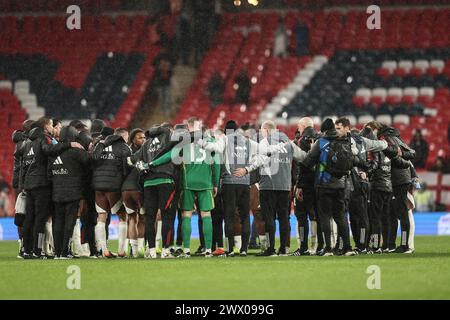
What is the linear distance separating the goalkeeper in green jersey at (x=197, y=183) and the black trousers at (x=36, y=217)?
216 centimetres

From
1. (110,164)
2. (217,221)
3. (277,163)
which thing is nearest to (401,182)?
(277,163)

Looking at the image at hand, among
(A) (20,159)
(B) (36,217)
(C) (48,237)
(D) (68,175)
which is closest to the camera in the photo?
(D) (68,175)

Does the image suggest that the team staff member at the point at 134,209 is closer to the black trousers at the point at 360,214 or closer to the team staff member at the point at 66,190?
the team staff member at the point at 66,190

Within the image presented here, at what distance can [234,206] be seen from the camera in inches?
696

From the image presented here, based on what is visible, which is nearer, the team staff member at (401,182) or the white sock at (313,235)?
the team staff member at (401,182)

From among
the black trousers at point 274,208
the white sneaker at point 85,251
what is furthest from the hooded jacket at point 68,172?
the black trousers at point 274,208

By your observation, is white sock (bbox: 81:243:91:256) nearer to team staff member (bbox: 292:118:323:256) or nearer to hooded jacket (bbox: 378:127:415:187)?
team staff member (bbox: 292:118:323:256)

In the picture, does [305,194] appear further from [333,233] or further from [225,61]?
[225,61]

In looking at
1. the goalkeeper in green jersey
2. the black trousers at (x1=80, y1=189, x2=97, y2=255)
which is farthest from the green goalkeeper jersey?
the black trousers at (x1=80, y1=189, x2=97, y2=255)

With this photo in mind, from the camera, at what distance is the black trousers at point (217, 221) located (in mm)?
18641

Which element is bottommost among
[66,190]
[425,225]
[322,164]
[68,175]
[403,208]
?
[425,225]

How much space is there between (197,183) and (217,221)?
1.65 m

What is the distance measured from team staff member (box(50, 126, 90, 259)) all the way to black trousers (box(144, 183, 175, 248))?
1.10 m
